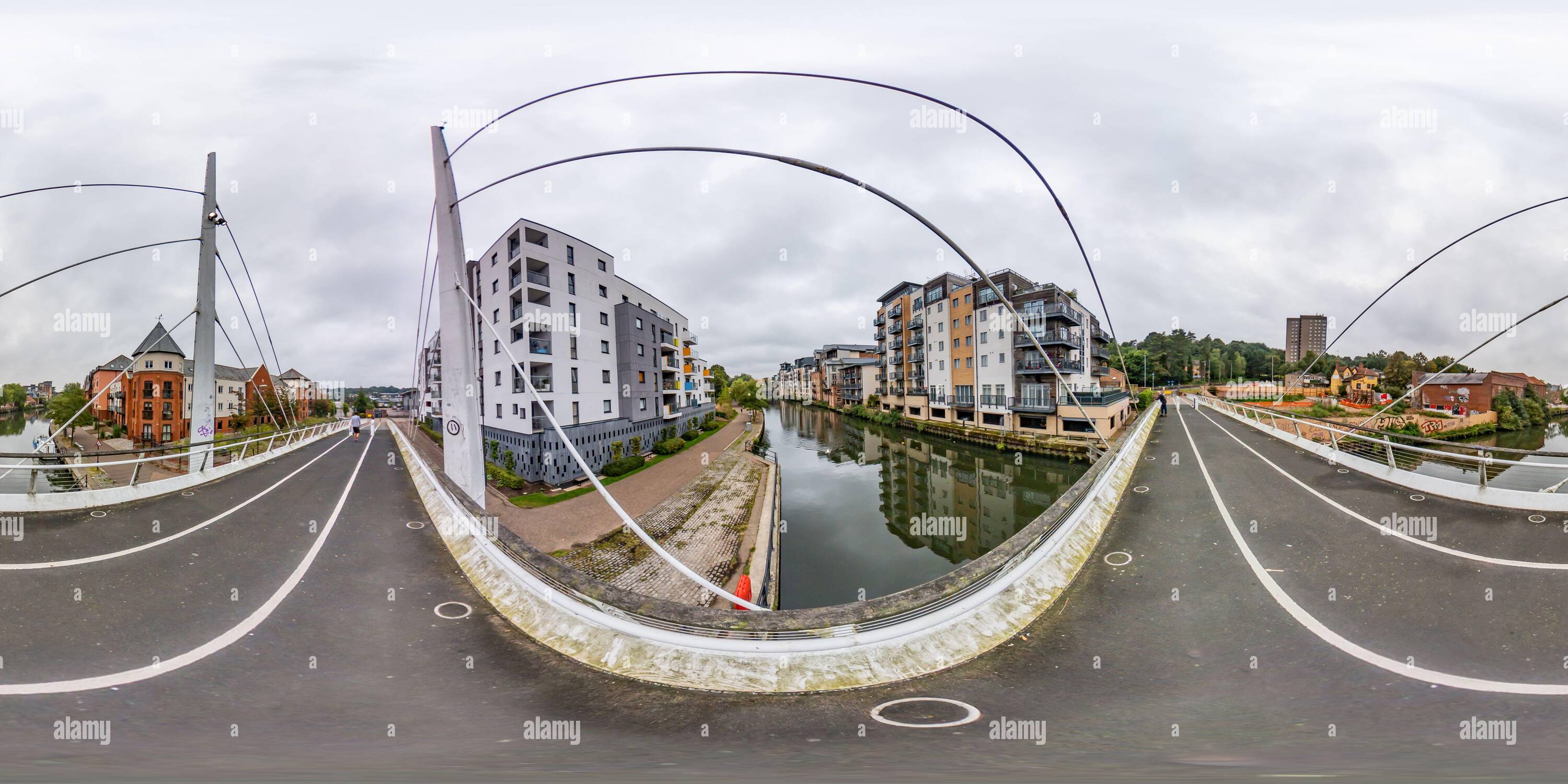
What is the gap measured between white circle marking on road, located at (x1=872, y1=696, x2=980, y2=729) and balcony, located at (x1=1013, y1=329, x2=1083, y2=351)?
35.2 m

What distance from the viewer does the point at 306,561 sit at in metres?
6.03

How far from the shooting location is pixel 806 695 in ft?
11.1

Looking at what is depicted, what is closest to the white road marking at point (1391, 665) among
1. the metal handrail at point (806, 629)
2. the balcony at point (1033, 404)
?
the metal handrail at point (806, 629)

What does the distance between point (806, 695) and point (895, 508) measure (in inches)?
783

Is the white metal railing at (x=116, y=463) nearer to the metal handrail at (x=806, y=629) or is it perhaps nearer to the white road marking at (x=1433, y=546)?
the metal handrail at (x=806, y=629)

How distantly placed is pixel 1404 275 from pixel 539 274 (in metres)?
26.7

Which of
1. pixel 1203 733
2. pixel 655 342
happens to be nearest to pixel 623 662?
pixel 1203 733

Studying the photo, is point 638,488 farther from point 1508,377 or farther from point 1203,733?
point 1508,377

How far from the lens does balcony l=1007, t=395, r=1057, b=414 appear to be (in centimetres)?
3375

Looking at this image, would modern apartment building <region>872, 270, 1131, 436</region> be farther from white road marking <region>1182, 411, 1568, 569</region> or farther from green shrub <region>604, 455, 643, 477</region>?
green shrub <region>604, 455, 643, 477</region>

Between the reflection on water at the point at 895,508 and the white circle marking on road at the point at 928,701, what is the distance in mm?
5569
